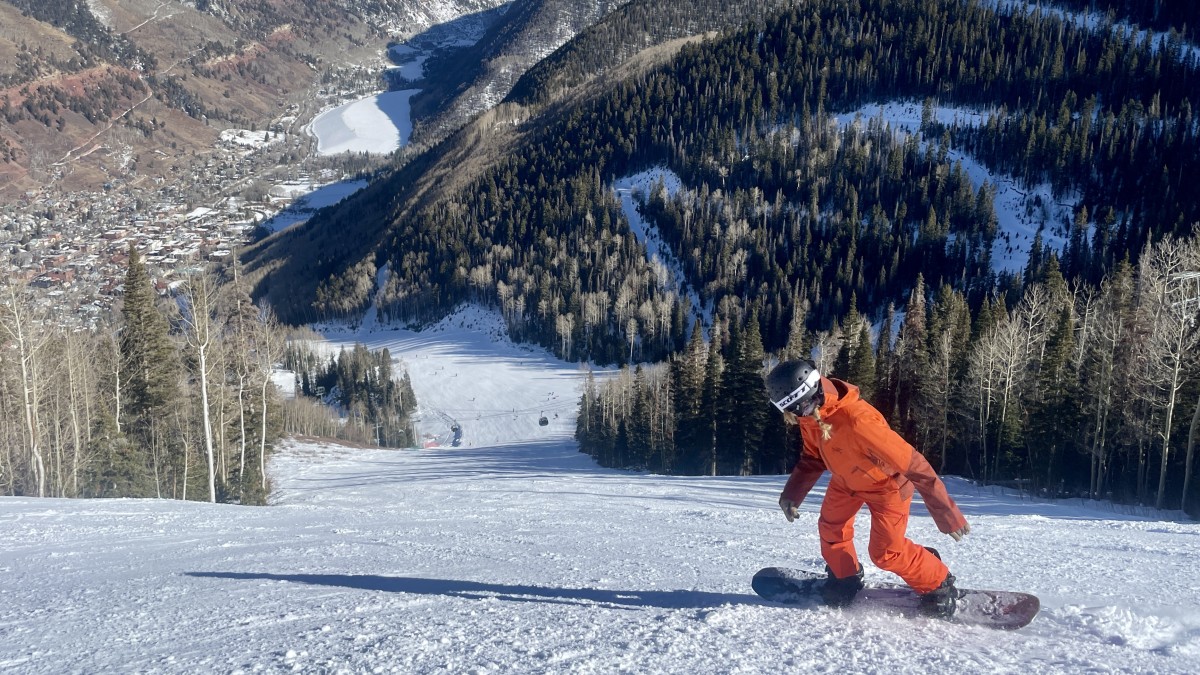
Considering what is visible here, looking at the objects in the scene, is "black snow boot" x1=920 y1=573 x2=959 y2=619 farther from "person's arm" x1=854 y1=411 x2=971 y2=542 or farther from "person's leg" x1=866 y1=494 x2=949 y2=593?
"person's arm" x1=854 y1=411 x2=971 y2=542

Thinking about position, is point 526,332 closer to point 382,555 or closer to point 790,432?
point 790,432

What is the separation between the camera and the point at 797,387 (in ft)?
14.6

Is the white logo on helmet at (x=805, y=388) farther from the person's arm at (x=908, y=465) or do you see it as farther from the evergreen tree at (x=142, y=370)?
the evergreen tree at (x=142, y=370)

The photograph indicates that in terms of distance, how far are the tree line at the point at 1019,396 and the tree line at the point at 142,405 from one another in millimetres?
22094

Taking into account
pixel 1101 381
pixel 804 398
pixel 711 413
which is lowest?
pixel 711 413

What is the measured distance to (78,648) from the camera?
4.42 meters

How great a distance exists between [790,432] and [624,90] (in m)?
153

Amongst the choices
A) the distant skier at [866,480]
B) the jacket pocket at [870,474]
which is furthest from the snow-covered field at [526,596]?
the jacket pocket at [870,474]

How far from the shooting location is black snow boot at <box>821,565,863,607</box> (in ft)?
16.1

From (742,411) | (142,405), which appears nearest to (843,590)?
(142,405)

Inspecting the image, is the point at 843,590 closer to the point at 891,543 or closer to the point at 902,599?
the point at 902,599

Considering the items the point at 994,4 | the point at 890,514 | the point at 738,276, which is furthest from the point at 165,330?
the point at 994,4

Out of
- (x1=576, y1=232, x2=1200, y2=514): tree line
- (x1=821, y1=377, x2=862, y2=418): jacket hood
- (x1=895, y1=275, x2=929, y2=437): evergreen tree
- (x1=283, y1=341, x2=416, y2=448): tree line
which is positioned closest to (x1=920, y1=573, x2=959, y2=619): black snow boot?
(x1=821, y1=377, x2=862, y2=418): jacket hood

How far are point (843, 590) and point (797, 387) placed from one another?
5.49 ft
